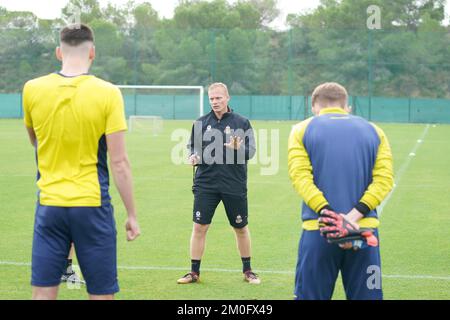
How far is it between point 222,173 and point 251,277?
1.06m

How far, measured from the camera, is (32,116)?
16.9ft

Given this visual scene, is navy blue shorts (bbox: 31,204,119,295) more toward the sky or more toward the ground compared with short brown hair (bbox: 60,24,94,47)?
more toward the ground

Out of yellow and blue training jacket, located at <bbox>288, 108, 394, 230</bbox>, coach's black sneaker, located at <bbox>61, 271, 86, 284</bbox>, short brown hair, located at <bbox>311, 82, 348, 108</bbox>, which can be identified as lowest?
coach's black sneaker, located at <bbox>61, 271, 86, 284</bbox>

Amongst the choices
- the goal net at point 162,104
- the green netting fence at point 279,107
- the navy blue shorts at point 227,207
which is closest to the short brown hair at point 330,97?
the navy blue shorts at point 227,207

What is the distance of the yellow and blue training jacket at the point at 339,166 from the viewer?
5109mm

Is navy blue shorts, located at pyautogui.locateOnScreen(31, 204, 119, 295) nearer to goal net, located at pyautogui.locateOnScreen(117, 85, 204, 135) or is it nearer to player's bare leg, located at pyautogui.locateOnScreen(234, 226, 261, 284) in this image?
player's bare leg, located at pyautogui.locateOnScreen(234, 226, 261, 284)

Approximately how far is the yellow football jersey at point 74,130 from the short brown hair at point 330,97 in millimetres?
1272

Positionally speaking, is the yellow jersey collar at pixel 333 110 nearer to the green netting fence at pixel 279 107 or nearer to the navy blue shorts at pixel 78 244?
the navy blue shorts at pixel 78 244

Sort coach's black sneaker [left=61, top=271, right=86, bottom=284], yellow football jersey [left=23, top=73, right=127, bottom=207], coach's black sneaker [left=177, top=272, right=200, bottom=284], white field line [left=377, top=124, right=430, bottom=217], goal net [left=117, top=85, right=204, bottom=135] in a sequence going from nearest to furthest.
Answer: yellow football jersey [left=23, top=73, right=127, bottom=207] → coach's black sneaker [left=61, top=271, right=86, bottom=284] → coach's black sneaker [left=177, top=272, right=200, bottom=284] → white field line [left=377, top=124, right=430, bottom=217] → goal net [left=117, top=85, right=204, bottom=135]

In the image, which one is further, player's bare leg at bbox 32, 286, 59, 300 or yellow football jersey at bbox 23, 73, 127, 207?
player's bare leg at bbox 32, 286, 59, 300

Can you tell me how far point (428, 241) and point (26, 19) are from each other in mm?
61126

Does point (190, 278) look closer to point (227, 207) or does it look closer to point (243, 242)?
point (243, 242)

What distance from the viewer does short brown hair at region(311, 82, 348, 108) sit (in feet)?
17.5

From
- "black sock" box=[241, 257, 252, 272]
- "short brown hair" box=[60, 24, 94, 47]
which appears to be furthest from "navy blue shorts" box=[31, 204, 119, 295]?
"black sock" box=[241, 257, 252, 272]
